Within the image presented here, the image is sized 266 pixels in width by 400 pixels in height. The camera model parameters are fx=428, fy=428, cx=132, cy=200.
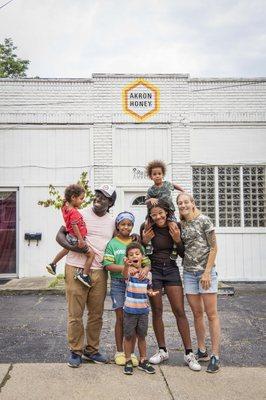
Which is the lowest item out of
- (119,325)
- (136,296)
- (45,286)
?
(45,286)

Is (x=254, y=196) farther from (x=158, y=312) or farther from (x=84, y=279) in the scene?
(x=84, y=279)

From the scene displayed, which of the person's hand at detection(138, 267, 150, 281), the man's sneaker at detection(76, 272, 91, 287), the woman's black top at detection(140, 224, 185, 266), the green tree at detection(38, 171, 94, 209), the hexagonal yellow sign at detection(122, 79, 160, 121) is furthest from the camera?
the hexagonal yellow sign at detection(122, 79, 160, 121)

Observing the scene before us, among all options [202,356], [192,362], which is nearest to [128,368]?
[192,362]

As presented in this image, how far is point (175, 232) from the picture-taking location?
14.6ft

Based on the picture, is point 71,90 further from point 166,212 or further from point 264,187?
point 166,212

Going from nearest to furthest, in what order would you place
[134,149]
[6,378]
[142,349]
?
1. [6,378]
2. [142,349]
3. [134,149]

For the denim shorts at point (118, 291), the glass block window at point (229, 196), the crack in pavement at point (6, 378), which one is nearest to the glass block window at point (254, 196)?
the glass block window at point (229, 196)

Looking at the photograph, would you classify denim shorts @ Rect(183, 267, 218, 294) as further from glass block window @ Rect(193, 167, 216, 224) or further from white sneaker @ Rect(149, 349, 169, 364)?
glass block window @ Rect(193, 167, 216, 224)

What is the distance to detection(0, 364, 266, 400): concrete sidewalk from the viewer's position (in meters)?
3.62

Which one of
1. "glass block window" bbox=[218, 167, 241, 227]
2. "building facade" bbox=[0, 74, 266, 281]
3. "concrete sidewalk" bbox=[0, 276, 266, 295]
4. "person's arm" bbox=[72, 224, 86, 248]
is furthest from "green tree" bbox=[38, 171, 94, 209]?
"person's arm" bbox=[72, 224, 86, 248]

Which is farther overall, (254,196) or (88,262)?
(254,196)

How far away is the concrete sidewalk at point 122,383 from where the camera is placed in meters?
3.62

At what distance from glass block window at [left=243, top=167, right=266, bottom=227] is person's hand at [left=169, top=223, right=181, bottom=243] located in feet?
23.6

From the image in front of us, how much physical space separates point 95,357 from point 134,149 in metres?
7.39
